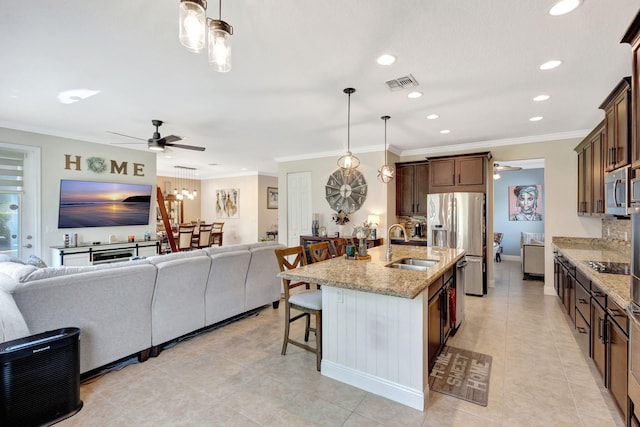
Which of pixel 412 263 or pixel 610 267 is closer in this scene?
pixel 610 267

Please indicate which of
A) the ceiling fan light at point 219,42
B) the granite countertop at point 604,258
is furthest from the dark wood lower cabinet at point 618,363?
the ceiling fan light at point 219,42

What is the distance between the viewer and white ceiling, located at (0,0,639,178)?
2043 millimetres

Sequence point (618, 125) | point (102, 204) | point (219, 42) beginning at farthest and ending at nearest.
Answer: point (102, 204), point (618, 125), point (219, 42)

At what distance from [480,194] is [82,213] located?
6.95m

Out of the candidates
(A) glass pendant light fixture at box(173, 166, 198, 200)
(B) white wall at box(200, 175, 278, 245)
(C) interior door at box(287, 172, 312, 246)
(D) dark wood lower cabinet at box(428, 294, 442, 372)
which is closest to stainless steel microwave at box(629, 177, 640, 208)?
(D) dark wood lower cabinet at box(428, 294, 442, 372)

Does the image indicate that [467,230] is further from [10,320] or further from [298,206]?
[10,320]

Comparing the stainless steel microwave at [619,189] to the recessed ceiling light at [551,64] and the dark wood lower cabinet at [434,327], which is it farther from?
the dark wood lower cabinet at [434,327]

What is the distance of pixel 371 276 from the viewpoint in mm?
2332

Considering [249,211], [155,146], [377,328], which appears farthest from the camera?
[249,211]

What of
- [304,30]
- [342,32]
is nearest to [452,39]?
[342,32]

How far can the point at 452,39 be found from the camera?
2.32 m

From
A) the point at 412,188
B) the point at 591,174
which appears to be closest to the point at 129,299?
the point at 412,188

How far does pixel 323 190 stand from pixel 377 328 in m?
4.70

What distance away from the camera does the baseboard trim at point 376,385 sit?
7.04 ft
